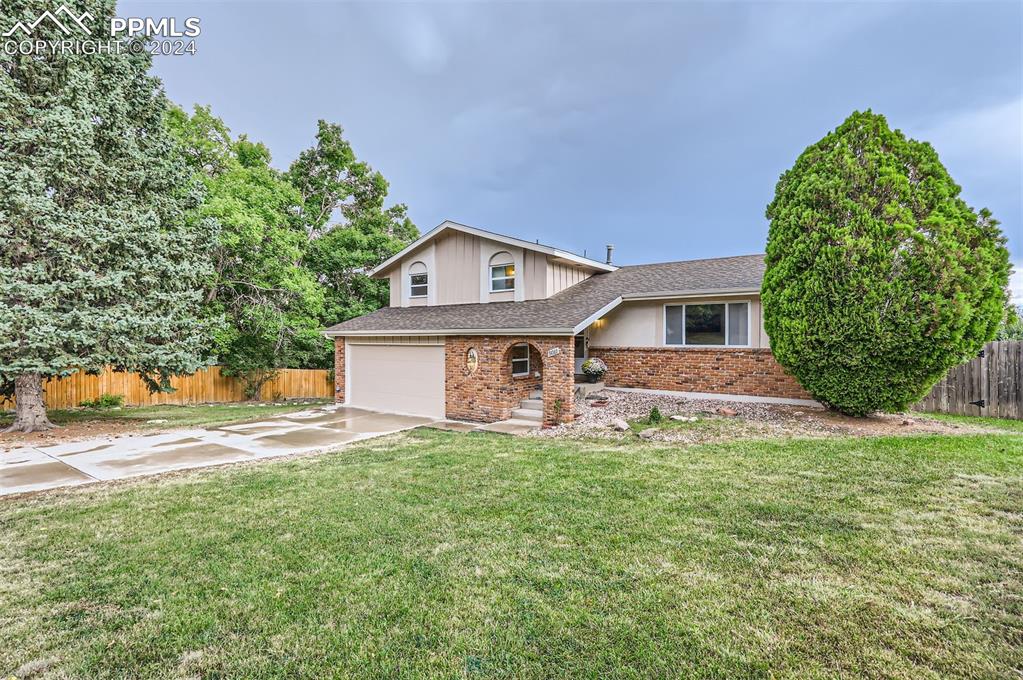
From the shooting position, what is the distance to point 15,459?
24.2 feet

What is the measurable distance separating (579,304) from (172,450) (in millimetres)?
9042

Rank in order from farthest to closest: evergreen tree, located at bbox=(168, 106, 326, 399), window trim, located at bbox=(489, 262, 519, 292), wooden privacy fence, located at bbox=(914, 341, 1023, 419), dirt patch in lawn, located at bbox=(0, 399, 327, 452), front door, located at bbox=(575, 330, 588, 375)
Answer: evergreen tree, located at bbox=(168, 106, 326, 399)
front door, located at bbox=(575, 330, 588, 375)
window trim, located at bbox=(489, 262, 519, 292)
wooden privacy fence, located at bbox=(914, 341, 1023, 419)
dirt patch in lawn, located at bbox=(0, 399, 327, 452)

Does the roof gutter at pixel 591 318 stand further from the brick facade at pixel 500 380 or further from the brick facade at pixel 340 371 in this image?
the brick facade at pixel 340 371

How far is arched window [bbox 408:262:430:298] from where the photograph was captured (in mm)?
15398

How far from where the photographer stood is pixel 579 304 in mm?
11688

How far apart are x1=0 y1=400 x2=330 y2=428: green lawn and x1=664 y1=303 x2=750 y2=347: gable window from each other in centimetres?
1134

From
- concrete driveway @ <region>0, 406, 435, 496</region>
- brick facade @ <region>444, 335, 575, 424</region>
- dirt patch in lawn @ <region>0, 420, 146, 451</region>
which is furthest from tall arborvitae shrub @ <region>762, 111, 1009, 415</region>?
dirt patch in lawn @ <region>0, 420, 146, 451</region>

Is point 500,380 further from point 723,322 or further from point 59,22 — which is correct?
point 59,22

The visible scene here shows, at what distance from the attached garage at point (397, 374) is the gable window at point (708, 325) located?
637 cm

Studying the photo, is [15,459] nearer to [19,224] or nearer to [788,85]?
[19,224]

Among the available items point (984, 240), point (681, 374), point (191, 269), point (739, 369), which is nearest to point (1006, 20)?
point (984, 240)

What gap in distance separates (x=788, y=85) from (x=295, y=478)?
2364cm

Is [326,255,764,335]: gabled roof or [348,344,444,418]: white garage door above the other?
[326,255,764,335]: gabled roof

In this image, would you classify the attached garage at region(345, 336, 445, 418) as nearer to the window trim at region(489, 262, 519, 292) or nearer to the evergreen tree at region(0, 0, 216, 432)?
the window trim at region(489, 262, 519, 292)
